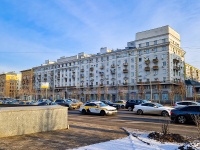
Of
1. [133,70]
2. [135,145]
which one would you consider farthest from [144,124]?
[133,70]

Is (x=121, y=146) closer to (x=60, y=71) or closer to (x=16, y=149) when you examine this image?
(x=16, y=149)

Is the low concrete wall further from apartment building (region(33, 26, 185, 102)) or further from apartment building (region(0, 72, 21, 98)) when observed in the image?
apartment building (region(0, 72, 21, 98))

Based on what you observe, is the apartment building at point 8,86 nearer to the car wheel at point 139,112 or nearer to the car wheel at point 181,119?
the car wheel at point 139,112

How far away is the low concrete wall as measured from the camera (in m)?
8.50

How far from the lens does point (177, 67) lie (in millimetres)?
68938

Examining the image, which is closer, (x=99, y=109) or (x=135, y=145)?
(x=135, y=145)

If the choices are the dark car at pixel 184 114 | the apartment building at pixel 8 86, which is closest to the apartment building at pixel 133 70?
the apartment building at pixel 8 86

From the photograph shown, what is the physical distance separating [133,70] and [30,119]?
217ft

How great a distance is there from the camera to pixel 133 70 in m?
73.7

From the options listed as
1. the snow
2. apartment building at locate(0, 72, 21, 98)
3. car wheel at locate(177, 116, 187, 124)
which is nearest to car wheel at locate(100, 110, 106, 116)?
car wheel at locate(177, 116, 187, 124)

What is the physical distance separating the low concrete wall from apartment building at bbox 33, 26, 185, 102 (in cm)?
5025

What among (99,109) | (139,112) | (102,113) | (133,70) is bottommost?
(139,112)

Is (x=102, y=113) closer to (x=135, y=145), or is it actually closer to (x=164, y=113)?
(x=164, y=113)

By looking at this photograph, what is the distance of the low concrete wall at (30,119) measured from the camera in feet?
27.9
